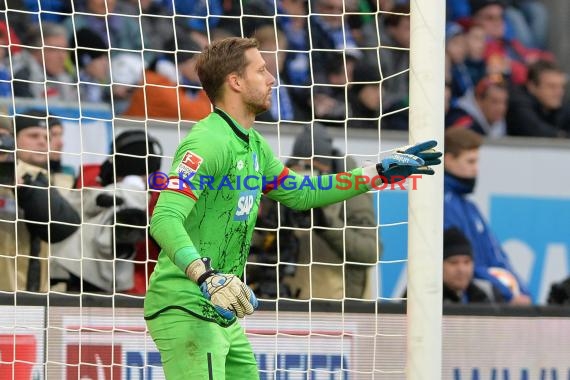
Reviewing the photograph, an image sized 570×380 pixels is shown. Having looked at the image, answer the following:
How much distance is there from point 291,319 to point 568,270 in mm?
2449

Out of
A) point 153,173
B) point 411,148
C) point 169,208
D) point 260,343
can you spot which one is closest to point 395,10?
point 153,173

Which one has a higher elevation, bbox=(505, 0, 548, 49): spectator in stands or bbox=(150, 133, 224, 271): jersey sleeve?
bbox=(505, 0, 548, 49): spectator in stands

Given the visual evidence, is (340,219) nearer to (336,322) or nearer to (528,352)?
(336,322)

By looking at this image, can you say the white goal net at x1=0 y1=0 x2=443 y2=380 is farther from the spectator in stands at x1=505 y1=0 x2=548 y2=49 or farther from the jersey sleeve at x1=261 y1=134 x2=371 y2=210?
the spectator in stands at x1=505 y1=0 x2=548 y2=49

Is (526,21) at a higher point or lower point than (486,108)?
higher

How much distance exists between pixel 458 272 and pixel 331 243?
831 mm

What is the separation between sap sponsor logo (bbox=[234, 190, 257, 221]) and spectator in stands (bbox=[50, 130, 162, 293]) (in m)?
1.58

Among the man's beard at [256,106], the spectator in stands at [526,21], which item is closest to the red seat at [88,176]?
the man's beard at [256,106]

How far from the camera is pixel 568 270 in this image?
7.09m

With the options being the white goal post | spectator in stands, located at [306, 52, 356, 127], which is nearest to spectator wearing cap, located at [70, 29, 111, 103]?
spectator in stands, located at [306, 52, 356, 127]

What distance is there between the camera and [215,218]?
3.85 metres

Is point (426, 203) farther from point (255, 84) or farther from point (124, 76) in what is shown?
point (124, 76)

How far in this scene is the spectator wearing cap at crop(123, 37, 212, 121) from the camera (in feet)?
20.2

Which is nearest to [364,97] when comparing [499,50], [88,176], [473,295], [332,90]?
[332,90]
